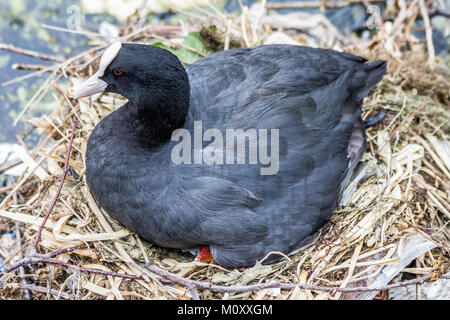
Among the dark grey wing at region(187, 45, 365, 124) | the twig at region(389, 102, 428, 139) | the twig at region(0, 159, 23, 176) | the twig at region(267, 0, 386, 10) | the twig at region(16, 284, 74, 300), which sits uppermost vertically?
the dark grey wing at region(187, 45, 365, 124)

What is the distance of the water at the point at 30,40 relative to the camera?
367 centimetres

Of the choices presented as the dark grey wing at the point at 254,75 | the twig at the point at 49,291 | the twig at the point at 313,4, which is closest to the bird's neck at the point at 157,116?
the dark grey wing at the point at 254,75

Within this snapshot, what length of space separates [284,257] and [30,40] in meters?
2.67

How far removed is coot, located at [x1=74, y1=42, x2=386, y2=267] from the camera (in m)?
2.43

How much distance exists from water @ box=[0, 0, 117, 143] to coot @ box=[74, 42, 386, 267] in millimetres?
1233

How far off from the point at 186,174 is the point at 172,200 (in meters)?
0.15

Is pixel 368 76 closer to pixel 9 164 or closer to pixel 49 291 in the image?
pixel 49 291

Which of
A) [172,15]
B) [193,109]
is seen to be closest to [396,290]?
[193,109]

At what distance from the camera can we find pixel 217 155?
2473mm

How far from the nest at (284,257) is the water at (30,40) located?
400 mm

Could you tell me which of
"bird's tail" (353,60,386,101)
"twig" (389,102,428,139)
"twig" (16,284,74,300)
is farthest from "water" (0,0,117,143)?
"twig" (389,102,428,139)

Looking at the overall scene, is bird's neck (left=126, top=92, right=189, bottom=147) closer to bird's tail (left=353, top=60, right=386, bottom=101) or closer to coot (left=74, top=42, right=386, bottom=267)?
coot (left=74, top=42, right=386, bottom=267)

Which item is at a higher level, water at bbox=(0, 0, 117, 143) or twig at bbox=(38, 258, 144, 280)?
water at bbox=(0, 0, 117, 143)
